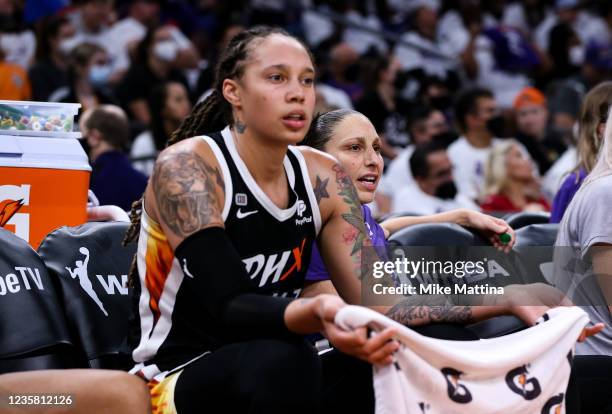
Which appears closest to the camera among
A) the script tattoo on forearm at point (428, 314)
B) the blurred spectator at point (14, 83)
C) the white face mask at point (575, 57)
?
the script tattoo on forearm at point (428, 314)

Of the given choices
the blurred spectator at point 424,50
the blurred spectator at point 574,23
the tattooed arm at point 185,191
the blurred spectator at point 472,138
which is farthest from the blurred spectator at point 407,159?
the tattooed arm at point 185,191

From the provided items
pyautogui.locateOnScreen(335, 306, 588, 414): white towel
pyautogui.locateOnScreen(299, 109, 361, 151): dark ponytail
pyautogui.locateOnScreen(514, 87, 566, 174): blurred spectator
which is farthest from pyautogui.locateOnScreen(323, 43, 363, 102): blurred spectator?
pyautogui.locateOnScreen(335, 306, 588, 414): white towel

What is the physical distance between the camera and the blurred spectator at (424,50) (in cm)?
1229

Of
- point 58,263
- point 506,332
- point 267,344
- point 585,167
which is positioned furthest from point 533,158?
point 267,344

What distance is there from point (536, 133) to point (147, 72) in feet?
12.5

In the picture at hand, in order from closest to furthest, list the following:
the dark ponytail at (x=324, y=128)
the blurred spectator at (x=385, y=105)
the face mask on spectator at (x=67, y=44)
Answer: the dark ponytail at (x=324, y=128) < the face mask on spectator at (x=67, y=44) < the blurred spectator at (x=385, y=105)

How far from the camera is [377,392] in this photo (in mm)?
2596

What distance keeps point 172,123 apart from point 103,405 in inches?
218

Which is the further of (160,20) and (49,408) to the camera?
(160,20)

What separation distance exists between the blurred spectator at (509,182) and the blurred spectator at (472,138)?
3.30 feet

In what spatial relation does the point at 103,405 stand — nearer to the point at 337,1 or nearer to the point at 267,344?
the point at 267,344

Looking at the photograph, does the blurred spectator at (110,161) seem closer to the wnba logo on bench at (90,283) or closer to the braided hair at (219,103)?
the wnba logo on bench at (90,283)

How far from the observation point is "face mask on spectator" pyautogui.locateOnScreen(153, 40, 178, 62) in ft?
31.9

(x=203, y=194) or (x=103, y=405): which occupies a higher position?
(x=203, y=194)
